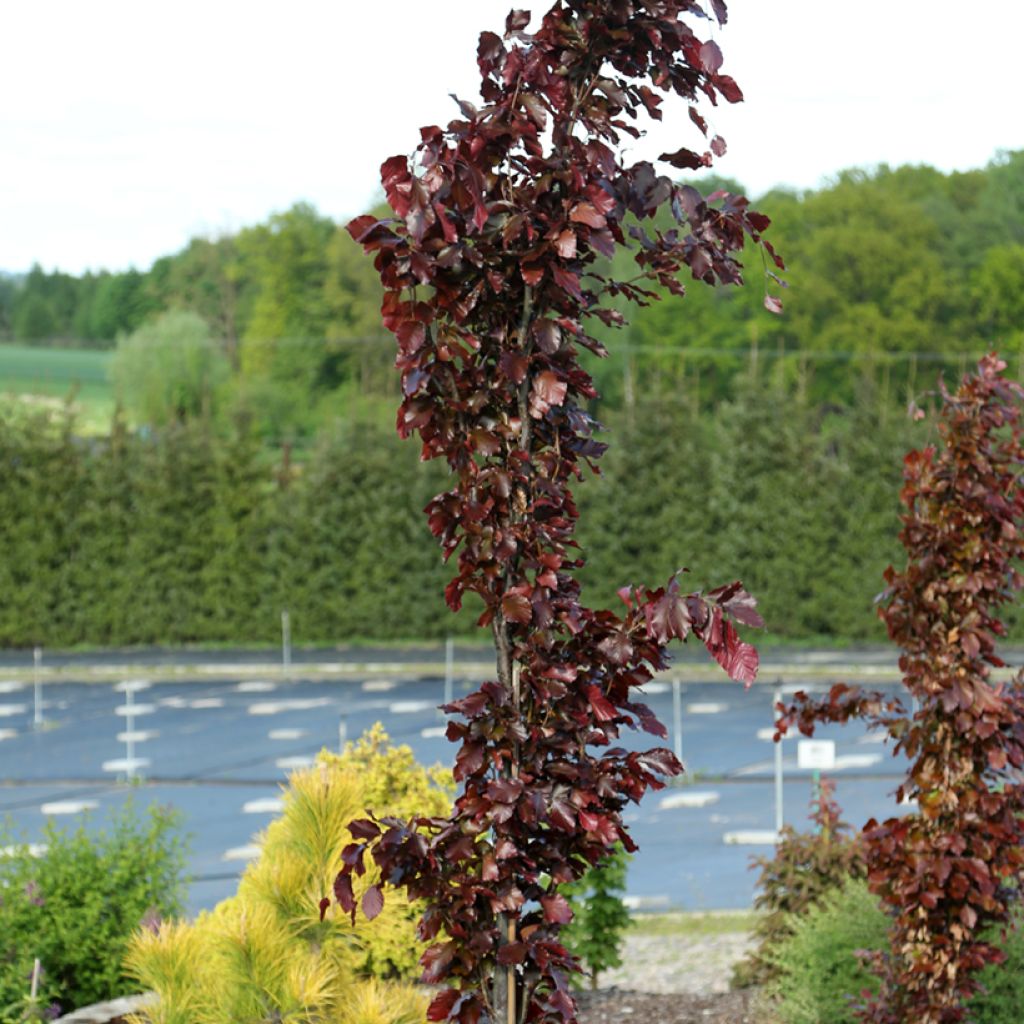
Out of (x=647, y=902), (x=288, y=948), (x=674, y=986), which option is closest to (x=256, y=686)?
(x=647, y=902)

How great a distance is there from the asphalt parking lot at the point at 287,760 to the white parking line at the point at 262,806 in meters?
0.03

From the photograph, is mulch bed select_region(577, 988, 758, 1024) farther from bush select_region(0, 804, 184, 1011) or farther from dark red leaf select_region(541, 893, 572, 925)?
dark red leaf select_region(541, 893, 572, 925)

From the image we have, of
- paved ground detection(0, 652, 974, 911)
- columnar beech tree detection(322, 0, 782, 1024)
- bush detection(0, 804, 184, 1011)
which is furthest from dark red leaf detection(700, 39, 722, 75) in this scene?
paved ground detection(0, 652, 974, 911)

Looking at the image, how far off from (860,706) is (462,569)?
11.1 ft

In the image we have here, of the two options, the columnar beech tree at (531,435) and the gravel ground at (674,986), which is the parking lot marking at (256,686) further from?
the columnar beech tree at (531,435)

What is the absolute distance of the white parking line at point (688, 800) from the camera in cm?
1669

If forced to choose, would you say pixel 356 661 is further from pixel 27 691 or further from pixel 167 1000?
pixel 167 1000

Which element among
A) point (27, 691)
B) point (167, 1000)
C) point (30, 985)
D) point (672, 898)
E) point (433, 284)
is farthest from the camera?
point (27, 691)

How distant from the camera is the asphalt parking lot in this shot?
14406 mm

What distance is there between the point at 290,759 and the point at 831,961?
12.7m

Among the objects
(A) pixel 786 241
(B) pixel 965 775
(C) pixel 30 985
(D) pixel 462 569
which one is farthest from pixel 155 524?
(A) pixel 786 241

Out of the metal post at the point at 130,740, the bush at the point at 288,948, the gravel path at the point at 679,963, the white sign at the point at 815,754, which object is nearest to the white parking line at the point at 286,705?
the metal post at the point at 130,740

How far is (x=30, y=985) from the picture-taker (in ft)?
23.5

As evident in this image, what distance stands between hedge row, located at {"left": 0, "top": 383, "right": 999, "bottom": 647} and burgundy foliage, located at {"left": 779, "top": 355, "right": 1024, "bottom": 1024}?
2189 cm
